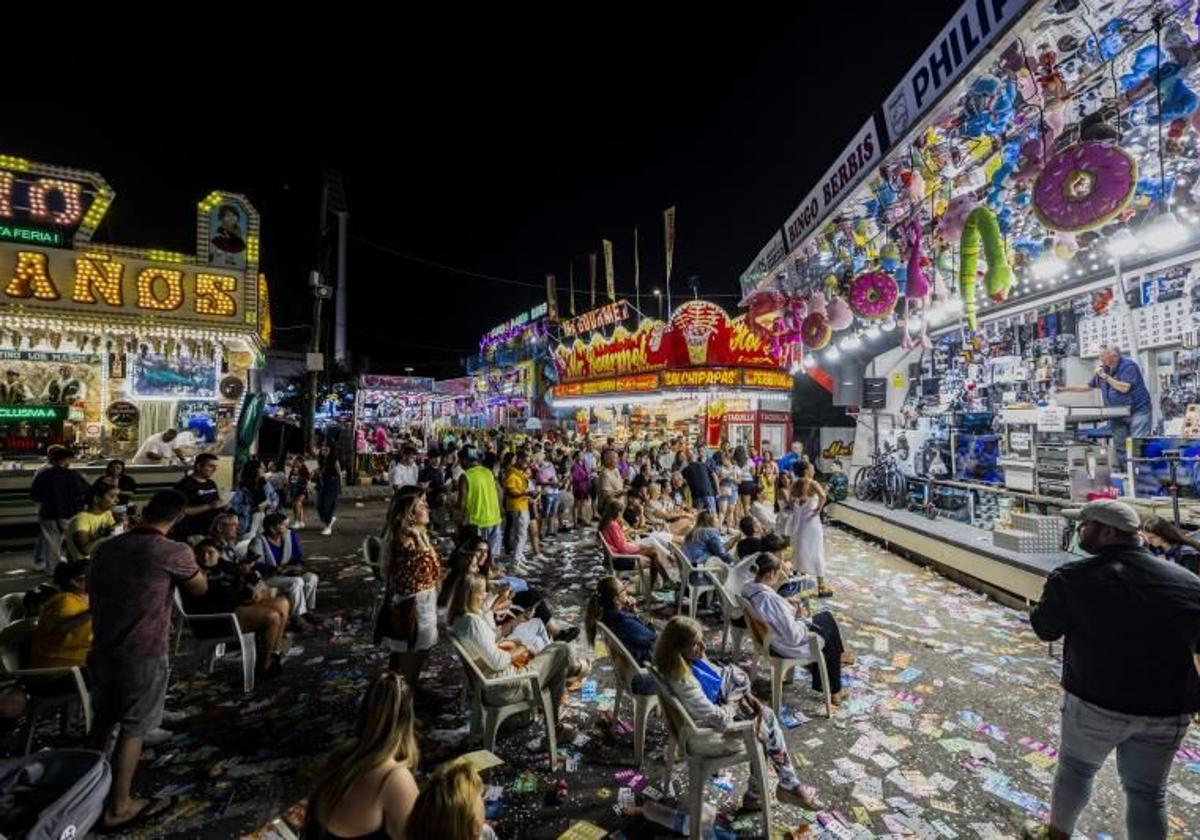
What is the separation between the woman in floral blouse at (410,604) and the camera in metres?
4.62

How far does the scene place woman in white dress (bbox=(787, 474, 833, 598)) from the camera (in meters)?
7.41

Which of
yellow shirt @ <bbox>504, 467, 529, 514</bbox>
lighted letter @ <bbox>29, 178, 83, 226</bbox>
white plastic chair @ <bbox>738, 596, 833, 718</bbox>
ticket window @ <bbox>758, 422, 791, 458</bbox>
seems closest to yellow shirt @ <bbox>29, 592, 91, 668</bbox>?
white plastic chair @ <bbox>738, 596, 833, 718</bbox>

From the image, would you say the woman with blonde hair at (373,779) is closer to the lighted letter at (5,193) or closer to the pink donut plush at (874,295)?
the pink donut plush at (874,295)

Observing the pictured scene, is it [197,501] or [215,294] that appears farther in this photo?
[215,294]

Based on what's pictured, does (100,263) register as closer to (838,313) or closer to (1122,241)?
(838,313)

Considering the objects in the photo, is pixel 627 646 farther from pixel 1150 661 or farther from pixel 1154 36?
pixel 1154 36

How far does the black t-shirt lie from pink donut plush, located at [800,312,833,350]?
9869mm

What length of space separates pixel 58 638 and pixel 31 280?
37.4 ft

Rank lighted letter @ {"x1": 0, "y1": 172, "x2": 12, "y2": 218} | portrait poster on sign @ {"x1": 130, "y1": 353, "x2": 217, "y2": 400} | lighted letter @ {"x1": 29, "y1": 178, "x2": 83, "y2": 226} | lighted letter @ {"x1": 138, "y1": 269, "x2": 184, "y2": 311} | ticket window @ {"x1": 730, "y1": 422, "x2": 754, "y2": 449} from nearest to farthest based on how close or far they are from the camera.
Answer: lighted letter @ {"x1": 0, "y1": 172, "x2": 12, "y2": 218} < lighted letter @ {"x1": 29, "y1": 178, "x2": 83, "y2": 226} < lighted letter @ {"x1": 138, "y1": 269, "x2": 184, "y2": 311} < portrait poster on sign @ {"x1": 130, "y1": 353, "x2": 217, "y2": 400} < ticket window @ {"x1": 730, "y1": 422, "x2": 754, "y2": 449}

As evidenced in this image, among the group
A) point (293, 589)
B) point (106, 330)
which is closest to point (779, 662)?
point (293, 589)

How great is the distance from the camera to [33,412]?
12.9 metres

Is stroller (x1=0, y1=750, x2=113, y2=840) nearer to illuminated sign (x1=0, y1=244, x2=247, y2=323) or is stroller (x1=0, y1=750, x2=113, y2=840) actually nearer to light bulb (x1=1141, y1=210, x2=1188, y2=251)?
light bulb (x1=1141, y1=210, x2=1188, y2=251)

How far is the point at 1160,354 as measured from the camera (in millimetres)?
9172

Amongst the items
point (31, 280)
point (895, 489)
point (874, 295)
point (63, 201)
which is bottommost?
point (895, 489)
